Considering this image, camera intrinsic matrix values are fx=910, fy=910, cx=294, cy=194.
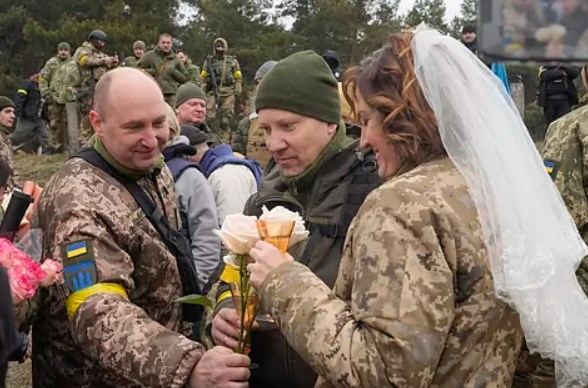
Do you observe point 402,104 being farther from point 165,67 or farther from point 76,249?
point 165,67

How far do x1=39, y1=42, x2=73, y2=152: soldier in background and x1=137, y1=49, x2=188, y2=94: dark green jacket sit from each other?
240cm

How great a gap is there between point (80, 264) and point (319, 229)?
2.76 feet

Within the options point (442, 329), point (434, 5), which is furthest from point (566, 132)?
point (434, 5)

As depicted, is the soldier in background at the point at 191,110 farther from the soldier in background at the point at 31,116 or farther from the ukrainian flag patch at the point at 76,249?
the soldier in background at the point at 31,116

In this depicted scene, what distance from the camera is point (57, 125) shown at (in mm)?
19625

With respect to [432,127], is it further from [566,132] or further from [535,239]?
[566,132]

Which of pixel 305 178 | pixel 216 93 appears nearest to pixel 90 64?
pixel 216 93

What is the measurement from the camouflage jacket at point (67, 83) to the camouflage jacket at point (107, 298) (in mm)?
15843

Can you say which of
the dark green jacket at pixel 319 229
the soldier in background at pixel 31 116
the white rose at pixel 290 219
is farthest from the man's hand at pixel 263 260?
the soldier in background at pixel 31 116

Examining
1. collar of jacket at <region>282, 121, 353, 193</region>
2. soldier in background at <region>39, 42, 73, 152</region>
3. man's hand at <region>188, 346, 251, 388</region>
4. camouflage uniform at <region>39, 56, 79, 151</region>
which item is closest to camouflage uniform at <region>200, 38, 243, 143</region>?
camouflage uniform at <region>39, 56, 79, 151</region>

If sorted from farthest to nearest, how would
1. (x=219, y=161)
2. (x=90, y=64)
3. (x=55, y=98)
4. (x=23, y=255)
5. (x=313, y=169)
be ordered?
(x=55, y=98), (x=90, y=64), (x=219, y=161), (x=313, y=169), (x=23, y=255)

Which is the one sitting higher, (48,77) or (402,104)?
(402,104)

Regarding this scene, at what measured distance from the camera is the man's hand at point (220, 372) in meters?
2.92

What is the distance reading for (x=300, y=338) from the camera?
241 cm
